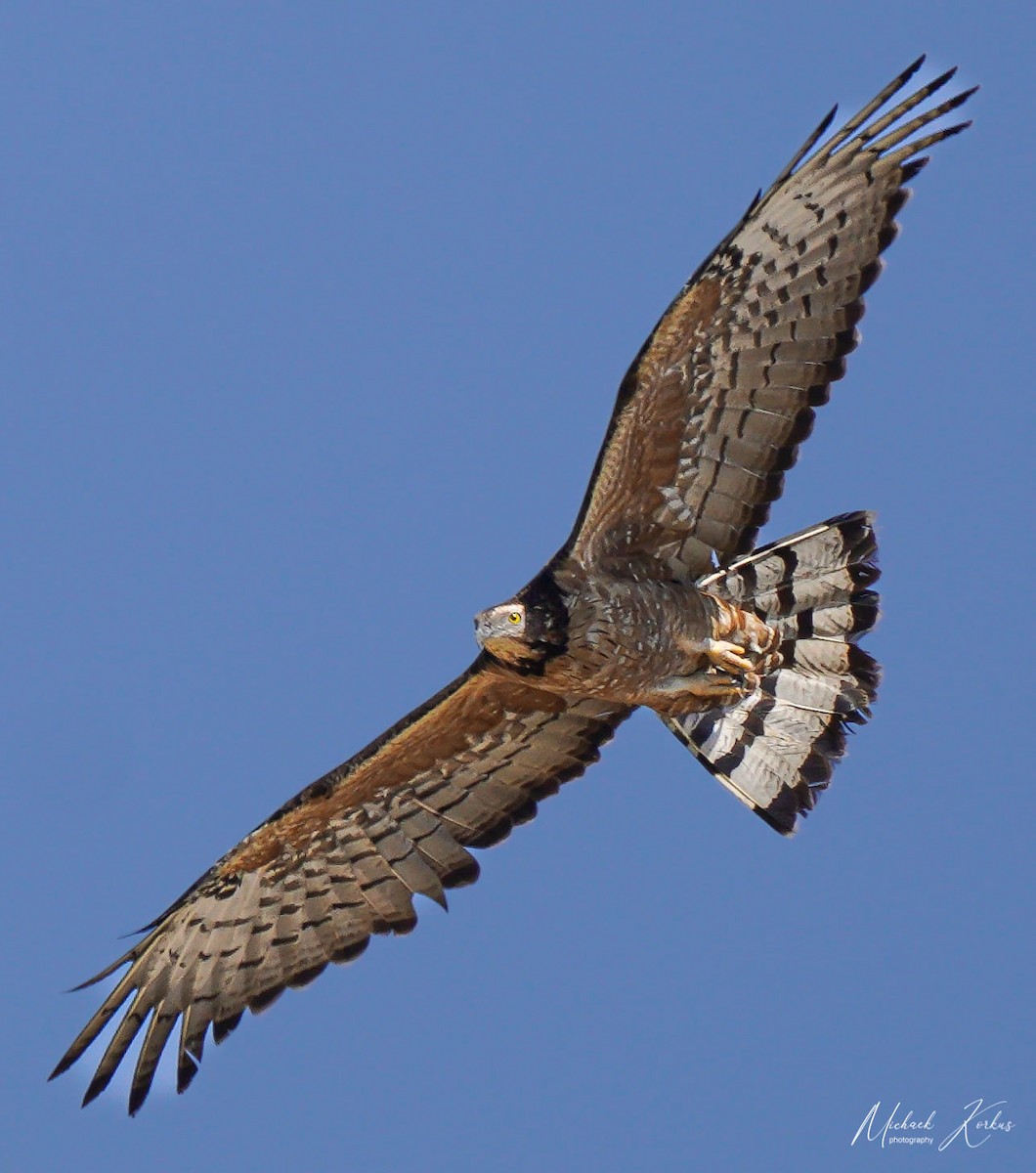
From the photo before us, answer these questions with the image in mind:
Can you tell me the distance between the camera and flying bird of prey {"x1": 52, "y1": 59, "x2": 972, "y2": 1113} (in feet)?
38.0

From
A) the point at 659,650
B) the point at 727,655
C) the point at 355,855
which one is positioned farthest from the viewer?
the point at 355,855

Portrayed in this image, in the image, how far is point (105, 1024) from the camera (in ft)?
39.8

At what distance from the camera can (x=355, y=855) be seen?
1253cm

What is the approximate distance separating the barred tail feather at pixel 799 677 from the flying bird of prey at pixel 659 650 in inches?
0.5

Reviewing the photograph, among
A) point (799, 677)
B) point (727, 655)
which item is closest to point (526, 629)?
point (727, 655)

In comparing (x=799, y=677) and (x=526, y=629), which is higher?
(x=526, y=629)

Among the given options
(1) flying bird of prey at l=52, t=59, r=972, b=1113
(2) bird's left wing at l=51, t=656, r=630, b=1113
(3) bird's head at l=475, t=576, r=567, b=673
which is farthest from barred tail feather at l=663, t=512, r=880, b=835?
(3) bird's head at l=475, t=576, r=567, b=673

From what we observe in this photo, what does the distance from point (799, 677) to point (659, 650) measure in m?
1.12

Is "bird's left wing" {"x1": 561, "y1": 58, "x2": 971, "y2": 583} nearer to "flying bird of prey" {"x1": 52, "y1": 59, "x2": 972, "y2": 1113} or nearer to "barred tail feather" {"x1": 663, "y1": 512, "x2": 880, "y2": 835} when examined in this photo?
"flying bird of prey" {"x1": 52, "y1": 59, "x2": 972, "y2": 1113}

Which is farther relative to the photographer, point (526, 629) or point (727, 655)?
point (727, 655)

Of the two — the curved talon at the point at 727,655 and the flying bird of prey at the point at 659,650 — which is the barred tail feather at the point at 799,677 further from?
the curved talon at the point at 727,655

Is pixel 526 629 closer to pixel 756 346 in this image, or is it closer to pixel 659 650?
pixel 659 650

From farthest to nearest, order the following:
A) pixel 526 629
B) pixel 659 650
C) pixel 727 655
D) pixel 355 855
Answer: pixel 355 855 → pixel 727 655 → pixel 659 650 → pixel 526 629

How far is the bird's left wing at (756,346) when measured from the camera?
37.8 ft
